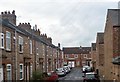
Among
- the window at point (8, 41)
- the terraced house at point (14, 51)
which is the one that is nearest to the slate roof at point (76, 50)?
the terraced house at point (14, 51)

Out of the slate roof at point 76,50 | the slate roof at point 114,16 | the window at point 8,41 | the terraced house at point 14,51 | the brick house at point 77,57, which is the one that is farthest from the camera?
the slate roof at point 76,50

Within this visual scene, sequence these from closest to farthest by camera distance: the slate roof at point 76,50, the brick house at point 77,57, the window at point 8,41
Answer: the window at point 8,41
the brick house at point 77,57
the slate roof at point 76,50

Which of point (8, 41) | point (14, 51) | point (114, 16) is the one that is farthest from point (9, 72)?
point (114, 16)

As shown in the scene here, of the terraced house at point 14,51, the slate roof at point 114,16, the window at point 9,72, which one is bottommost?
the window at point 9,72

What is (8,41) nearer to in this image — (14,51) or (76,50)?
(14,51)

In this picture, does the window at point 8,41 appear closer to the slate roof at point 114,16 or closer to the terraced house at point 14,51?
the terraced house at point 14,51

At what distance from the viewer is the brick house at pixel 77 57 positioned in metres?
107

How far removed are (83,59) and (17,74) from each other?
81686 millimetres

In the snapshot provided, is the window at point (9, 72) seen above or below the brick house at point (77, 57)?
below

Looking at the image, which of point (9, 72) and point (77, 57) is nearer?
point (9, 72)

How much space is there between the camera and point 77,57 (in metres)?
109

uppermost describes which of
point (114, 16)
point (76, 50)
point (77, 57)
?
point (76, 50)

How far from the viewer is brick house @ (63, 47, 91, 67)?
107 metres

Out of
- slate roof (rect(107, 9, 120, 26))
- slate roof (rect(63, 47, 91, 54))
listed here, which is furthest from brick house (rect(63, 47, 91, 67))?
slate roof (rect(107, 9, 120, 26))
